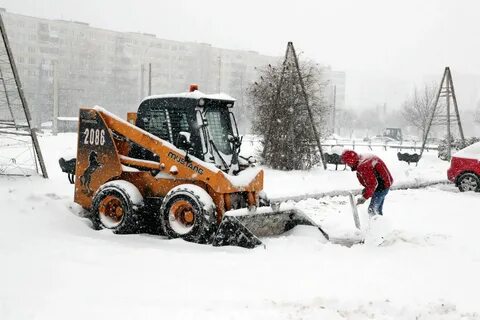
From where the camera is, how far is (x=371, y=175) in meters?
9.59

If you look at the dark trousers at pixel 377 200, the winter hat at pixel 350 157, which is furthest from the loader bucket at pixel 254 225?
the winter hat at pixel 350 157

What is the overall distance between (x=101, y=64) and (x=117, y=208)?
3327 inches

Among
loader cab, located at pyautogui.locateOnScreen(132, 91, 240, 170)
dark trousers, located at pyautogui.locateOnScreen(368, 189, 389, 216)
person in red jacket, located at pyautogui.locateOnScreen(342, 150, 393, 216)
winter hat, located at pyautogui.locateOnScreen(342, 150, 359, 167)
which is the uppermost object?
loader cab, located at pyautogui.locateOnScreen(132, 91, 240, 170)

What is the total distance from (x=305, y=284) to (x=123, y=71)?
87.7m

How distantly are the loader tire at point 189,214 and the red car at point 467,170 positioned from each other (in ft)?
35.2

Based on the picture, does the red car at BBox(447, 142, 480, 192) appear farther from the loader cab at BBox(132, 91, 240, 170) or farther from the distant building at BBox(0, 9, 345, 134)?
the distant building at BBox(0, 9, 345, 134)

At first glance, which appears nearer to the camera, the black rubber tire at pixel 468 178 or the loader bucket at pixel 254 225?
the loader bucket at pixel 254 225

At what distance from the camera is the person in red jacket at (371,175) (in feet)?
31.5

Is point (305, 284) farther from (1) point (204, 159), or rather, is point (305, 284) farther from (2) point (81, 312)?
(1) point (204, 159)

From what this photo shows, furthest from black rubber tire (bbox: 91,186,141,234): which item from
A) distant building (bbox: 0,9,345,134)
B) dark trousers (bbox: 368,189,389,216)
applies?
distant building (bbox: 0,9,345,134)

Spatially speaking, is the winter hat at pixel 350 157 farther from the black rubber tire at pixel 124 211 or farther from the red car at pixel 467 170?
the red car at pixel 467 170

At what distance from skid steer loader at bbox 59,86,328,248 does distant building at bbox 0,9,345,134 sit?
2320 inches

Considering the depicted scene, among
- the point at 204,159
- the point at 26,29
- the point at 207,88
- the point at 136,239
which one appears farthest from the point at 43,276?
the point at 207,88

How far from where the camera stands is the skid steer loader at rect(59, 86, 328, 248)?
913 centimetres
